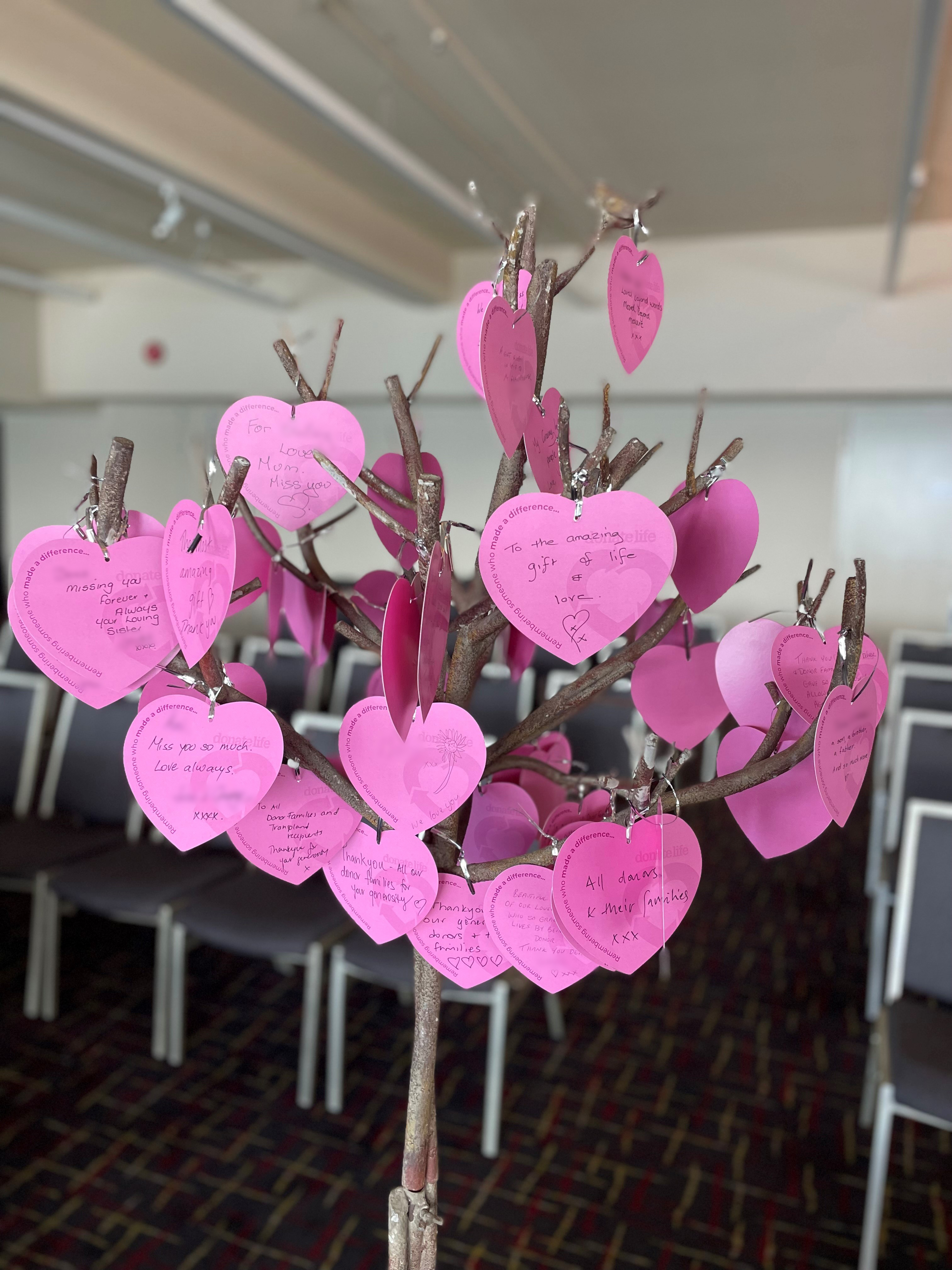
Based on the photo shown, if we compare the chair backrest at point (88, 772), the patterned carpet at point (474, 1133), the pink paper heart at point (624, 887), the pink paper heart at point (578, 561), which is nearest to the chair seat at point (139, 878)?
the chair backrest at point (88, 772)

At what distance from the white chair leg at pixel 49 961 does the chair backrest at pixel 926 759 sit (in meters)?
2.54

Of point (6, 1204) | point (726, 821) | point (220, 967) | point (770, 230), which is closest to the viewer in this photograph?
point (6, 1204)

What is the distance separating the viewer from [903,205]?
3883 mm

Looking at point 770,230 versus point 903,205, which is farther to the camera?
point 770,230

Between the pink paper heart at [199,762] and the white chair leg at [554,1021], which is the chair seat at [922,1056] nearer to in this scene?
the white chair leg at [554,1021]

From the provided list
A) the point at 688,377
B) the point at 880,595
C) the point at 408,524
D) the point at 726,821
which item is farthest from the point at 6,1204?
the point at 880,595

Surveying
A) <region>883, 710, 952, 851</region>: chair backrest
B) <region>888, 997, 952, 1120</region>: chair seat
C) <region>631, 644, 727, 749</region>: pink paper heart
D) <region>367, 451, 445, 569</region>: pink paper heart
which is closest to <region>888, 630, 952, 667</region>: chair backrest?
<region>883, 710, 952, 851</region>: chair backrest

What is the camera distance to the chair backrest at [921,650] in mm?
4691

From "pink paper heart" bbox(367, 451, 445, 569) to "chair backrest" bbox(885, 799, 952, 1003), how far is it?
5.05 feet

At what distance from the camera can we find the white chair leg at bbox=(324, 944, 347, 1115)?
2.32 m

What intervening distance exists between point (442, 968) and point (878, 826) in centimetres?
307

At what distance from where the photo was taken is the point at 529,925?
32.0 inches

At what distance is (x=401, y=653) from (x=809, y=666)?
0.35 m

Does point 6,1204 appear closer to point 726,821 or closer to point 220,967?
point 220,967
